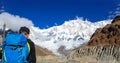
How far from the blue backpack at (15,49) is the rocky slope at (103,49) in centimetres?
14101

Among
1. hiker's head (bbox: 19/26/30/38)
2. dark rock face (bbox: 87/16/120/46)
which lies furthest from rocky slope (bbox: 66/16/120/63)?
hiker's head (bbox: 19/26/30/38)

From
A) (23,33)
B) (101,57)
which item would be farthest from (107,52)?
(23,33)

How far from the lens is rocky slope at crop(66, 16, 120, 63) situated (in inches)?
6166

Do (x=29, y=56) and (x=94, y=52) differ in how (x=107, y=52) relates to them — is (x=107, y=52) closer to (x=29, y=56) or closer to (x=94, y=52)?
(x=94, y=52)

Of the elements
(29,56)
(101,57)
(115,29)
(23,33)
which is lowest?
(29,56)

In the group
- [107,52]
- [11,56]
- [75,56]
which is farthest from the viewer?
[75,56]

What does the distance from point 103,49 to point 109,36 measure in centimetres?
928

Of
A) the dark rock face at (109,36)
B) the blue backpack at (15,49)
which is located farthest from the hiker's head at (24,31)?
the dark rock face at (109,36)

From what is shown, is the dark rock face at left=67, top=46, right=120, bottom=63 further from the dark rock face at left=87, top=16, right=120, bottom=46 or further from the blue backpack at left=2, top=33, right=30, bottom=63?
the blue backpack at left=2, top=33, right=30, bottom=63

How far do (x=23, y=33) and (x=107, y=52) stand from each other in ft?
500

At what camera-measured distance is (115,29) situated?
16938 centimetres

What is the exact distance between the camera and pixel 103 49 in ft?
547

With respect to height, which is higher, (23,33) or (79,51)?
(79,51)

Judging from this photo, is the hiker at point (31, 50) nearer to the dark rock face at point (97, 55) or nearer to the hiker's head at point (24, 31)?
the hiker's head at point (24, 31)
